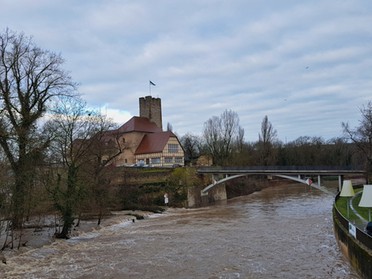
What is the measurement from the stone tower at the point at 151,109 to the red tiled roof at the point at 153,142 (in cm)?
641

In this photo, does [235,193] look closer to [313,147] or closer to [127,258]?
[313,147]

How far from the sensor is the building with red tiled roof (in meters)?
66.1

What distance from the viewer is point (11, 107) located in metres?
27.8

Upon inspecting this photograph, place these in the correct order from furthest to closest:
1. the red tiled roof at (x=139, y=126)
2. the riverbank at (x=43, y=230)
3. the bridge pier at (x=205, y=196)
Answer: the red tiled roof at (x=139, y=126)
the bridge pier at (x=205, y=196)
the riverbank at (x=43, y=230)

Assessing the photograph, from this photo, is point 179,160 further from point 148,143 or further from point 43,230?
point 43,230

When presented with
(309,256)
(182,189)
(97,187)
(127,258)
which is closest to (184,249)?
(127,258)

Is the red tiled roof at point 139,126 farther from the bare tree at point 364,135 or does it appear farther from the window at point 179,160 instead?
the bare tree at point 364,135

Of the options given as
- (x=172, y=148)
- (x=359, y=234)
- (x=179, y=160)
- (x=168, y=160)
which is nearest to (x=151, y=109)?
(x=172, y=148)

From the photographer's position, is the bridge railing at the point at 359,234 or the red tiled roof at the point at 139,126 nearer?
the bridge railing at the point at 359,234

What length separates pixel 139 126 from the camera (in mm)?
70938

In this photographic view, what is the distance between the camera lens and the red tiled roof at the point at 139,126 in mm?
70062

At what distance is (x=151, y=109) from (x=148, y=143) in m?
9.56

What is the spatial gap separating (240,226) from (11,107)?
17648 mm

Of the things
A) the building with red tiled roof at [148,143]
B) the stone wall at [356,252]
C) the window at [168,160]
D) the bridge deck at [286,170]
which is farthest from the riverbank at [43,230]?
the building with red tiled roof at [148,143]
